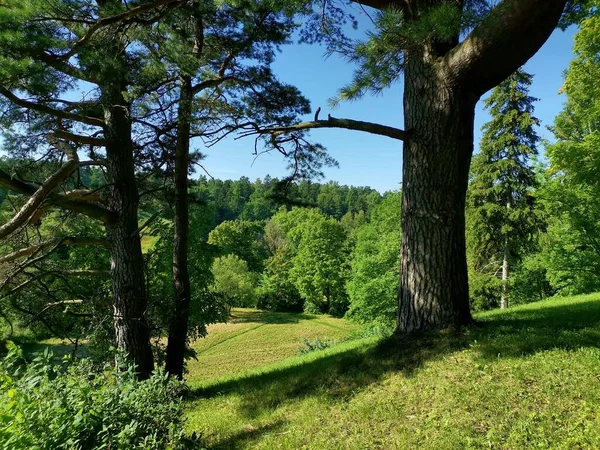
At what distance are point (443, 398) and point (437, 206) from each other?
2.05 m

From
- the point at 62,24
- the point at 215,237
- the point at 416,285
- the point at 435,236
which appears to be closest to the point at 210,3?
the point at 62,24

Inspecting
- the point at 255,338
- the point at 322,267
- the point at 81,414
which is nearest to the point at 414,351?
the point at 81,414

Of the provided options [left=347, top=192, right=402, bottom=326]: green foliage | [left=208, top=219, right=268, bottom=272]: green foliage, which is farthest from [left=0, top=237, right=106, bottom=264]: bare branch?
[left=208, top=219, right=268, bottom=272]: green foliage

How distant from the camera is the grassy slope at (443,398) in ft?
8.99

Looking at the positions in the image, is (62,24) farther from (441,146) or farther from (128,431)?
(441,146)

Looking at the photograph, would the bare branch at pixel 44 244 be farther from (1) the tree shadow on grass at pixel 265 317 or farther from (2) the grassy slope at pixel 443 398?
(1) the tree shadow on grass at pixel 265 317

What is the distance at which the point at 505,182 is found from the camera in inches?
679

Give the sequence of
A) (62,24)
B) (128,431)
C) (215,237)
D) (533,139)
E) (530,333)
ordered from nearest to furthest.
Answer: (128,431), (62,24), (530,333), (533,139), (215,237)

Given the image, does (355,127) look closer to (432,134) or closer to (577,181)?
(432,134)

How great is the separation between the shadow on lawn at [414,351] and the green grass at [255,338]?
14509mm

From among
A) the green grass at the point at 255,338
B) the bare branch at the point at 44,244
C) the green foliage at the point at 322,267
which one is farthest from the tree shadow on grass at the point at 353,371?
the green foliage at the point at 322,267

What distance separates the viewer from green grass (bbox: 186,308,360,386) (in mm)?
20828

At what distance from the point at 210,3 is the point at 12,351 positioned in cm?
426

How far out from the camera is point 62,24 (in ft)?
12.6
